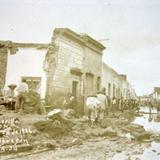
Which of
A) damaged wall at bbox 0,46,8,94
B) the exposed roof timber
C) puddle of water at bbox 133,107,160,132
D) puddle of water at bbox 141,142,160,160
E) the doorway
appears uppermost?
the exposed roof timber

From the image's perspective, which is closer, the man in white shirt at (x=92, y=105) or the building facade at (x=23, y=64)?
the man in white shirt at (x=92, y=105)

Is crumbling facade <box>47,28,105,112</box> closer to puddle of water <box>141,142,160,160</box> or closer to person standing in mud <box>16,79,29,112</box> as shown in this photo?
person standing in mud <box>16,79,29,112</box>

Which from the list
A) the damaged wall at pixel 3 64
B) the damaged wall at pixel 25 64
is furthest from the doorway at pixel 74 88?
the damaged wall at pixel 3 64

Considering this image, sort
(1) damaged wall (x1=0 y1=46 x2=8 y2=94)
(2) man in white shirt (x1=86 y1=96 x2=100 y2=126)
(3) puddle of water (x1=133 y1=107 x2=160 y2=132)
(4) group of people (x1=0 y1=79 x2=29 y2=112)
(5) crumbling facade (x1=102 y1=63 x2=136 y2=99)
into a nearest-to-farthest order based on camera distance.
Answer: (4) group of people (x1=0 y1=79 x2=29 y2=112) < (2) man in white shirt (x1=86 y1=96 x2=100 y2=126) < (3) puddle of water (x1=133 y1=107 x2=160 y2=132) < (1) damaged wall (x1=0 y1=46 x2=8 y2=94) < (5) crumbling facade (x1=102 y1=63 x2=136 y2=99)

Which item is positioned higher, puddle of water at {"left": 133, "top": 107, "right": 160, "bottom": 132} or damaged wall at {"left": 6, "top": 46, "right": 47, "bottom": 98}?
damaged wall at {"left": 6, "top": 46, "right": 47, "bottom": 98}

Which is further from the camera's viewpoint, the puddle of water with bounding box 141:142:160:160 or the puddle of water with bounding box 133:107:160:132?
the puddle of water with bounding box 133:107:160:132

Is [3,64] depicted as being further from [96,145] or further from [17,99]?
[96,145]

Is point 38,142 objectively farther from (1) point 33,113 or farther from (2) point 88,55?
(2) point 88,55

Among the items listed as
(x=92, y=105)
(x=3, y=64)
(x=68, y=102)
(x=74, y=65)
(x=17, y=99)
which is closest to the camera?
(x=17, y=99)

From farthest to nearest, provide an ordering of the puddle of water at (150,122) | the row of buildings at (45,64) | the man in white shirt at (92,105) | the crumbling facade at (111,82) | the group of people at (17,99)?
the crumbling facade at (111,82), the row of buildings at (45,64), the puddle of water at (150,122), the man in white shirt at (92,105), the group of people at (17,99)

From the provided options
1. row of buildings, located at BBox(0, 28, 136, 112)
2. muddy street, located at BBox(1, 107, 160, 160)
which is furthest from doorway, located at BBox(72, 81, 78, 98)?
muddy street, located at BBox(1, 107, 160, 160)

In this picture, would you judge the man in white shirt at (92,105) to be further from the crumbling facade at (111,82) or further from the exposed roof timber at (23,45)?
the crumbling facade at (111,82)

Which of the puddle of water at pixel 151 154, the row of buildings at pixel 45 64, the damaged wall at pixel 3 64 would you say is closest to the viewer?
the puddle of water at pixel 151 154

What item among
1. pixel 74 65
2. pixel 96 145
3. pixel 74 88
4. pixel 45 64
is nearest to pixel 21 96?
pixel 45 64
